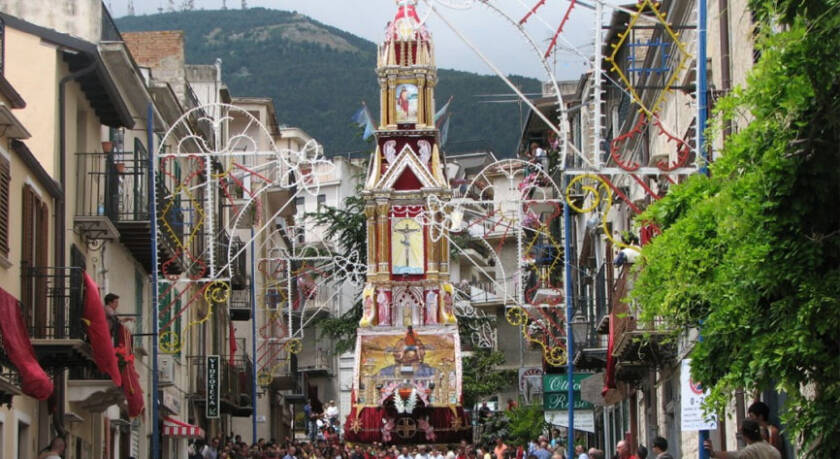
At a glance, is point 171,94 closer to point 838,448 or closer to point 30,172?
point 30,172

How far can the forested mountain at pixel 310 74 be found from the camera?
145m

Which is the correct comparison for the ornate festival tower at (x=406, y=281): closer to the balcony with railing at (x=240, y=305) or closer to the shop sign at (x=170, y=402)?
the balcony with railing at (x=240, y=305)

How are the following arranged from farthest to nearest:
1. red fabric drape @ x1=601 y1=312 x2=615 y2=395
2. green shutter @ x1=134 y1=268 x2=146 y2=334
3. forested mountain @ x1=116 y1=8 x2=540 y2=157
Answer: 1. forested mountain @ x1=116 y1=8 x2=540 y2=157
2. green shutter @ x1=134 y1=268 x2=146 y2=334
3. red fabric drape @ x1=601 y1=312 x2=615 y2=395

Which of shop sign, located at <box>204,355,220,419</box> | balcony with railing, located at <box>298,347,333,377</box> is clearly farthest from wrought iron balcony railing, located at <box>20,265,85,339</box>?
balcony with railing, located at <box>298,347,333,377</box>

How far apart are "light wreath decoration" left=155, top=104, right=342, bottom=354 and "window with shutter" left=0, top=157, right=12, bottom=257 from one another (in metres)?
7.24

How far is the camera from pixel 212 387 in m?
43.4

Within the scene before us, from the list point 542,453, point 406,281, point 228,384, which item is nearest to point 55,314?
point 542,453

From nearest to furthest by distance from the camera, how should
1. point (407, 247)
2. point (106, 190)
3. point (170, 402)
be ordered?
point (106, 190) < point (170, 402) < point (407, 247)

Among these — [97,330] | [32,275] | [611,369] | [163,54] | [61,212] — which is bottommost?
[611,369]

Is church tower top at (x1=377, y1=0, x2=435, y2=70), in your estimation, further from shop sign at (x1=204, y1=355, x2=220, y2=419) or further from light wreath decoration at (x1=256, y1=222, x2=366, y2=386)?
shop sign at (x1=204, y1=355, x2=220, y2=419)

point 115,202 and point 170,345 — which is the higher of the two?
point 115,202

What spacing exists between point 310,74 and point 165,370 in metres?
126

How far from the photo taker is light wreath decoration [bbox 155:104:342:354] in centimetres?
3200

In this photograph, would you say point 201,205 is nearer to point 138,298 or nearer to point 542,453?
point 138,298
